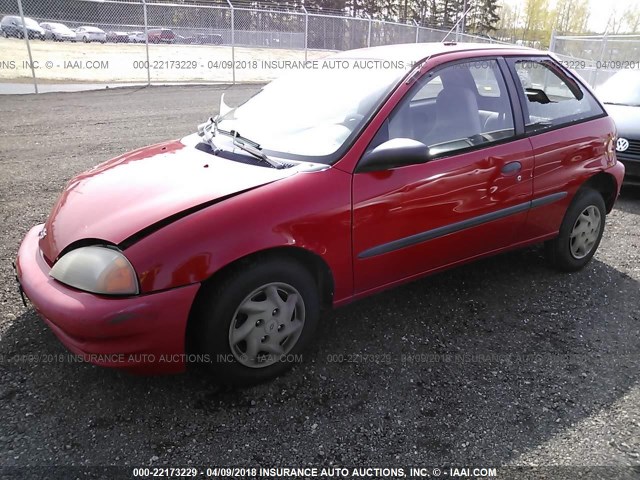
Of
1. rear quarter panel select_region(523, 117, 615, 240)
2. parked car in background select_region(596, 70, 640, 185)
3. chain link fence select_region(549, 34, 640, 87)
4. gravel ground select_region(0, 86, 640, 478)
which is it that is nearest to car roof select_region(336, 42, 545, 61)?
rear quarter panel select_region(523, 117, 615, 240)

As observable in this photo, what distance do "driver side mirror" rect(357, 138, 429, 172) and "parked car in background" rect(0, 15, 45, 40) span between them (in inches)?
504

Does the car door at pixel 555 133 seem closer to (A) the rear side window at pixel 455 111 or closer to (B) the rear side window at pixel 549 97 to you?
(B) the rear side window at pixel 549 97

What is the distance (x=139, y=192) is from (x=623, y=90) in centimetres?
711

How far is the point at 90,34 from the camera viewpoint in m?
15.4

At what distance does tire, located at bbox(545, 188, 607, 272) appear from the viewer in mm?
3818

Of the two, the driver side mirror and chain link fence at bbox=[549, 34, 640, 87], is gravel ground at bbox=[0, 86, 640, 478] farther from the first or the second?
chain link fence at bbox=[549, 34, 640, 87]

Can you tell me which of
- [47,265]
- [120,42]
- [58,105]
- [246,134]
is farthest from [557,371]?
[120,42]

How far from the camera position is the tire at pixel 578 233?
3.82 m

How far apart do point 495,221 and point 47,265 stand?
8.49ft

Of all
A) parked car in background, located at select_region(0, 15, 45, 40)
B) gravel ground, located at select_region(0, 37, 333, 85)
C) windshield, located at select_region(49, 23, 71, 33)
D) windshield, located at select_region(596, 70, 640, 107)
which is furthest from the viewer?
gravel ground, located at select_region(0, 37, 333, 85)

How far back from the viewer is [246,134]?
3.11 m

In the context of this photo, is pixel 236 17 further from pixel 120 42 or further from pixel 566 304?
pixel 566 304

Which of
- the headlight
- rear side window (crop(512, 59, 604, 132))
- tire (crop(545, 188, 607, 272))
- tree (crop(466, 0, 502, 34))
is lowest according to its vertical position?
tire (crop(545, 188, 607, 272))

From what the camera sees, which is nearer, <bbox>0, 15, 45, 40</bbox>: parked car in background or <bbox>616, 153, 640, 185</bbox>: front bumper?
<bbox>616, 153, 640, 185</bbox>: front bumper
